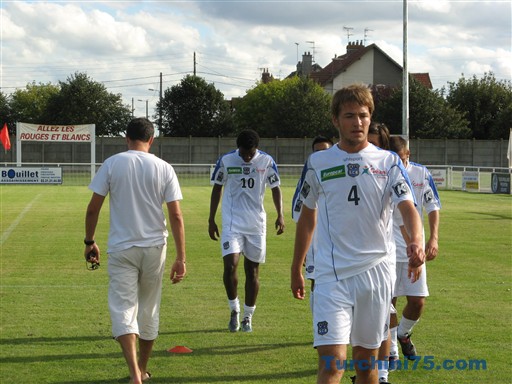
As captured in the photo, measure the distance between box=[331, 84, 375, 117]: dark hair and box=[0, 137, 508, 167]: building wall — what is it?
5621 cm

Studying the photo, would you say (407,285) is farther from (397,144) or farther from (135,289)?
(135,289)

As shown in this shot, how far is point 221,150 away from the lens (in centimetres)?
6309

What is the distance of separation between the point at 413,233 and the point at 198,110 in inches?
3078

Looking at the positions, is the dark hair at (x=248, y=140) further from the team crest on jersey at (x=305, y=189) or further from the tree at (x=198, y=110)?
the tree at (x=198, y=110)

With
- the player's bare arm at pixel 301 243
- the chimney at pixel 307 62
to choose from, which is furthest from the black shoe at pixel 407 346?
the chimney at pixel 307 62

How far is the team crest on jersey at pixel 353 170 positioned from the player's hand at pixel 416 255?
0.54 m

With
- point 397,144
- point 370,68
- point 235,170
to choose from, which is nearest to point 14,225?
point 235,170

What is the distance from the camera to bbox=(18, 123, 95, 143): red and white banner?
175 ft

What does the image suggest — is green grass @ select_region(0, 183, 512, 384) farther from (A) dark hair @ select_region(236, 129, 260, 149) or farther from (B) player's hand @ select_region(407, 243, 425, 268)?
(B) player's hand @ select_region(407, 243, 425, 268)

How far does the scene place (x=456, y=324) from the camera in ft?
31.7

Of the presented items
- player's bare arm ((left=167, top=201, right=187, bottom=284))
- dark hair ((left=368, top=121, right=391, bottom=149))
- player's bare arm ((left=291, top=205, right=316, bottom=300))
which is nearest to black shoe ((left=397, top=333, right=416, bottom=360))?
dark hair ((left=368, top=121, right=391, bottom=149))

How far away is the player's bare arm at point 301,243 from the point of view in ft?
18.2

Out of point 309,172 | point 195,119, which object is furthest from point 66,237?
point 195,119

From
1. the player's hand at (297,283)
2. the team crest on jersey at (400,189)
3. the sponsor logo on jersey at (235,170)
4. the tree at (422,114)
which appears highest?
the tree at (422,114)
